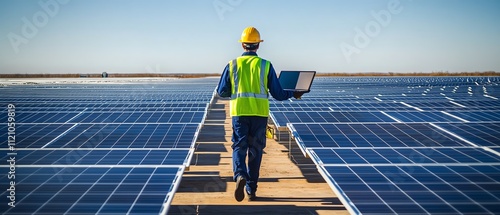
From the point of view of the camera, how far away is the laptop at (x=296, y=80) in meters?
6.43

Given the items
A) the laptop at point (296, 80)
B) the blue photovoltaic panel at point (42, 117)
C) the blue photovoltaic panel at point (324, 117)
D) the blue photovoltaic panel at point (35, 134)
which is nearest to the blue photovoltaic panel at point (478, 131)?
the blue photovoltaic panel at point (324, 117)

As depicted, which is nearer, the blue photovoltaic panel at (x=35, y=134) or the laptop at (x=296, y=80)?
the laptop at (x=296, y=80)

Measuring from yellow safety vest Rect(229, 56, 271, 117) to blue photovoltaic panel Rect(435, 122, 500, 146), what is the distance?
218 inches

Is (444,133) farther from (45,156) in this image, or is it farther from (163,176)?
(45,156)

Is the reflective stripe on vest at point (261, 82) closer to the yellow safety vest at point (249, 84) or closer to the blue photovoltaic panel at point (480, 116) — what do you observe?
the yellow safety vest at point (249, 84)

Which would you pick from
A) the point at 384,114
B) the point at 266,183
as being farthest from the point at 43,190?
the point at 384,114

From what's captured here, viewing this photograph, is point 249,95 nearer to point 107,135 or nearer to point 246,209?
point 246,209

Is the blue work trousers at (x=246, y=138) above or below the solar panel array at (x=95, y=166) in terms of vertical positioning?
above

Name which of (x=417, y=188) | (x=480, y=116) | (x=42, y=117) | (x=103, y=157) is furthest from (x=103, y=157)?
(x=480, y=116)

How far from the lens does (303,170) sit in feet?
31.0

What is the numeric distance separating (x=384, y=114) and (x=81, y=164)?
10.1 m

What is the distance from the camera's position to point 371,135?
9406mm

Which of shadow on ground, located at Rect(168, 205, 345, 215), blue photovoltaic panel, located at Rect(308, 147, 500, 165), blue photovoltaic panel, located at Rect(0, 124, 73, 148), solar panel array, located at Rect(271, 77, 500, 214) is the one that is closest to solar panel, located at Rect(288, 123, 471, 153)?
solar panel array, located at Rect(271, 77, 500, 214)

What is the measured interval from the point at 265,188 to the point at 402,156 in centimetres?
273
